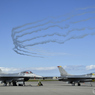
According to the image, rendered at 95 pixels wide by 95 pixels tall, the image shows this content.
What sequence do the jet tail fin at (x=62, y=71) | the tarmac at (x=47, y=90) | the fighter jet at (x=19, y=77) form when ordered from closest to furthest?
the tarmac at (x=47, y=90), the fighter jet at (x=19, y=77), the jet tail fin at (x=62, y=71)

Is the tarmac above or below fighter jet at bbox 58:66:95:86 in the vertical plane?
below

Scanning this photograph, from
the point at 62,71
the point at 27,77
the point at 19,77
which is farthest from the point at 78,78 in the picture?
the point at 19,77

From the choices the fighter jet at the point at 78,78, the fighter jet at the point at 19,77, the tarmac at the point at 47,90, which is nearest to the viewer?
the tarmac at the point at 47,90

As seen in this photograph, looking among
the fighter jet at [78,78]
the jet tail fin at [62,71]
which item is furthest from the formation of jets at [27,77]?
the jet tail fin at [62,71]

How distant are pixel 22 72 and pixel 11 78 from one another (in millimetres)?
2685

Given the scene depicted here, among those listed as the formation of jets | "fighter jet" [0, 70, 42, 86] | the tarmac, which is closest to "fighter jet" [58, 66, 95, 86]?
the formation of jets

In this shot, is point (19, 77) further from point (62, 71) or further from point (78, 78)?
point (78, 78)

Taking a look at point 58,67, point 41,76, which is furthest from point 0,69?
point 58,67

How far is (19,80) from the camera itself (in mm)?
39406

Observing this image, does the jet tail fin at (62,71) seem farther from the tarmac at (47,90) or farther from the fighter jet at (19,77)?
the tarmac at (47,90)

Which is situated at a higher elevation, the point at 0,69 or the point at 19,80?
the point at 0,69

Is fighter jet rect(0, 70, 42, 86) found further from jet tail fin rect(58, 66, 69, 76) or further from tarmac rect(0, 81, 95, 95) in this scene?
tarmac rect(0, 81, 95, 95)

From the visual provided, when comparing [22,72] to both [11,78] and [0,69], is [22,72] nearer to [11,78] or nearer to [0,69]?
[11,78]

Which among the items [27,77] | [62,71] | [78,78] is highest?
[62,71]
